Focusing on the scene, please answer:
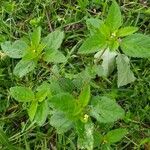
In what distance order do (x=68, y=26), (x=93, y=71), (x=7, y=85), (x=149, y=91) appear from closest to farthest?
1. (x=93, y=71)
2. (x=149, y=91)
3. (x=7, y=85)
4. (x=68, y=26)

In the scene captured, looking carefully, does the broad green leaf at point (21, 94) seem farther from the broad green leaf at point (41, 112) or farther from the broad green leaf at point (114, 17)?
the broad green leaf at point (114, 17)

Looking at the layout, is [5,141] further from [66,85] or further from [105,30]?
[105,30]

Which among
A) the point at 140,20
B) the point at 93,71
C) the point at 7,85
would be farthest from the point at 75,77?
the point at 140,20

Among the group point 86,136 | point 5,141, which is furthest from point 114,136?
point 5,141

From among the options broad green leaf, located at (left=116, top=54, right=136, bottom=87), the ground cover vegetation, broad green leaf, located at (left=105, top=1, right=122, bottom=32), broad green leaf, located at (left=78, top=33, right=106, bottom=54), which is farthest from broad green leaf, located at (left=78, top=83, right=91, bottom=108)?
broad green leaf, located at (left=116, top=54, right=136, bottom=87)

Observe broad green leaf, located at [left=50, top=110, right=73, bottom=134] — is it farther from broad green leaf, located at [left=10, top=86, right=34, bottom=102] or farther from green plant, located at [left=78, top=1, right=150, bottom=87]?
green plant, located at [left=78, top=1, right=150, bottom=87]

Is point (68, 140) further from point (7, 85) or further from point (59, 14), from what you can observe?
point (59, 14)

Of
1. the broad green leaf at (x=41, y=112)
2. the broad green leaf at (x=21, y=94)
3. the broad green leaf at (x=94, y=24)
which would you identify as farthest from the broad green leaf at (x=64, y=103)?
A: the broad green leaf at (x=94, y=24)
